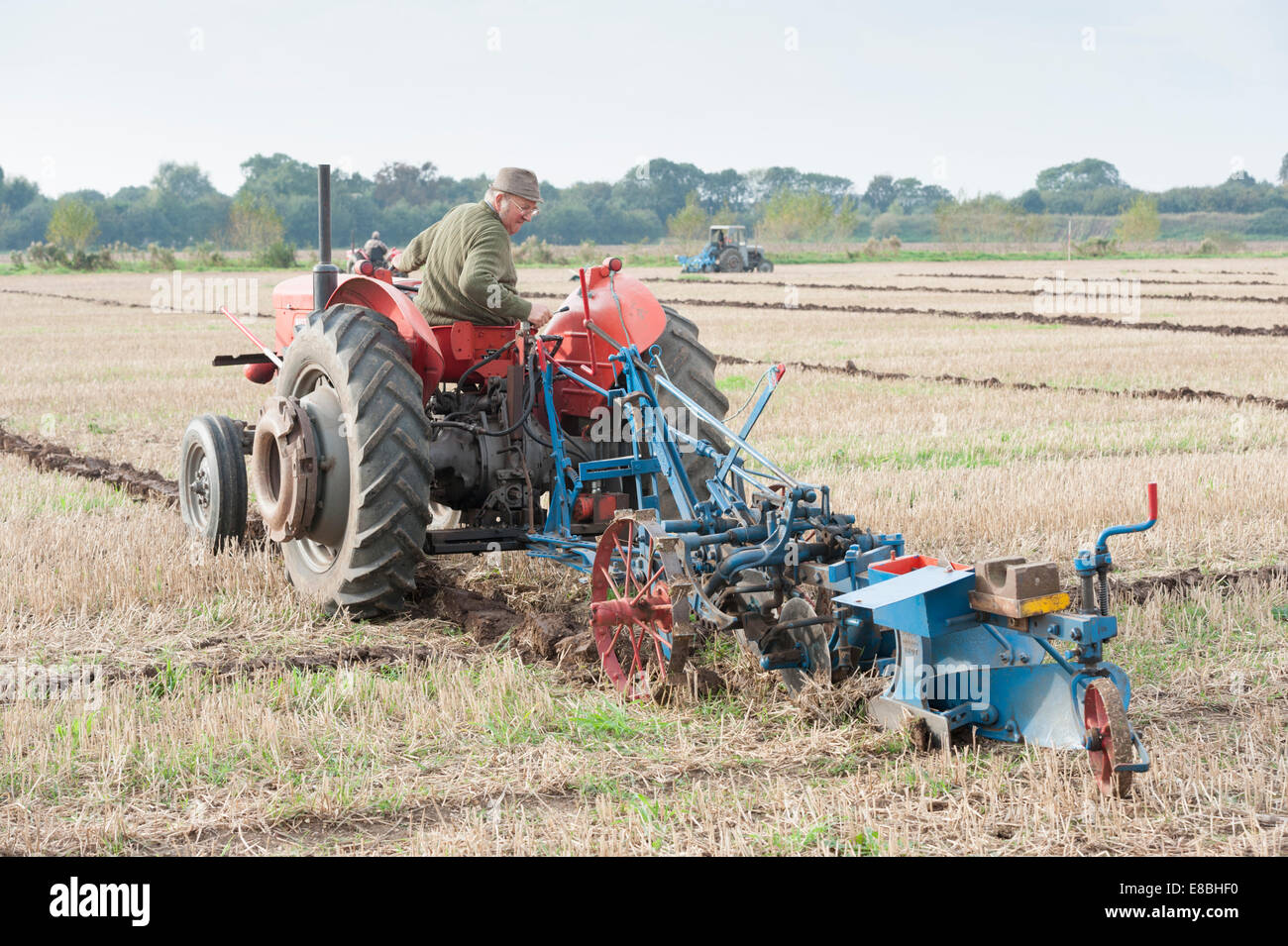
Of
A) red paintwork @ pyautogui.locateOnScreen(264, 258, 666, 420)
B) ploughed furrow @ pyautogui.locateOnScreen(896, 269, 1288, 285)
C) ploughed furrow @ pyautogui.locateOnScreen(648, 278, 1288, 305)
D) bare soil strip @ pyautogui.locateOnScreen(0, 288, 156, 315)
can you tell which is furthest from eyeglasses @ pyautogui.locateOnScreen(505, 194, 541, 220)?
ploughed furrow @ pyautogui.locateOnScreen(896, 269, 1288, 285)

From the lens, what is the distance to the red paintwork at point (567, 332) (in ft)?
19.3

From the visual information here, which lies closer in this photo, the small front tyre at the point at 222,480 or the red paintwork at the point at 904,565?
the red paintwork at the point at 904,565

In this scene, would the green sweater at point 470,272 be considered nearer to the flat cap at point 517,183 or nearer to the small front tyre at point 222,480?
the flat cap at point 517,183

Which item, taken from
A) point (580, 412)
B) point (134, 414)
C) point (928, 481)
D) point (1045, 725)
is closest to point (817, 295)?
point (134, 414)

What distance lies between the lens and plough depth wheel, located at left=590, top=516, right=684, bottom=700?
4.59 metres

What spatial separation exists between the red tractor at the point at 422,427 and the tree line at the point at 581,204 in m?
42.6

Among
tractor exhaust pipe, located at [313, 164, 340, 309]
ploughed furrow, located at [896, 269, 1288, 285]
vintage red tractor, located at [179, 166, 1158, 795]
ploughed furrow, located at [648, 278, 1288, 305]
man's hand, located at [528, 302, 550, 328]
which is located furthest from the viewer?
ploughed furrow, located at [896, 269, 1288, 285]

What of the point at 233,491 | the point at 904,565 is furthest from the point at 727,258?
the point at 904,565

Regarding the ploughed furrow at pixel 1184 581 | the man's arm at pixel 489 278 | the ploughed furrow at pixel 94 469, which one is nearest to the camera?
the man's arm at pixel 489 278

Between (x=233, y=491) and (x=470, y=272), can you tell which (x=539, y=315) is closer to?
(x=470, y=272)

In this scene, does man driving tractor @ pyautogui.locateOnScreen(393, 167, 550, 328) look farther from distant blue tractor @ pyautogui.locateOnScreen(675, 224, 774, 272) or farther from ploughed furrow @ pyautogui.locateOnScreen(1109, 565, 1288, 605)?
distant blue tractor @ pyautogui.locateOnScreen(675, 224, 774, 272)

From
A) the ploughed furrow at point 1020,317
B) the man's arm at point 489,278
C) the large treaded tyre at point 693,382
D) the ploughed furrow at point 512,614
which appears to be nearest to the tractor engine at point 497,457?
the man's arm at point 489,278

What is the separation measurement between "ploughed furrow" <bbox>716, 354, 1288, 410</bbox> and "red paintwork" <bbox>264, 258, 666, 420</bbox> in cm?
799

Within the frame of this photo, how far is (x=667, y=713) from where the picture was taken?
4.51 meters
